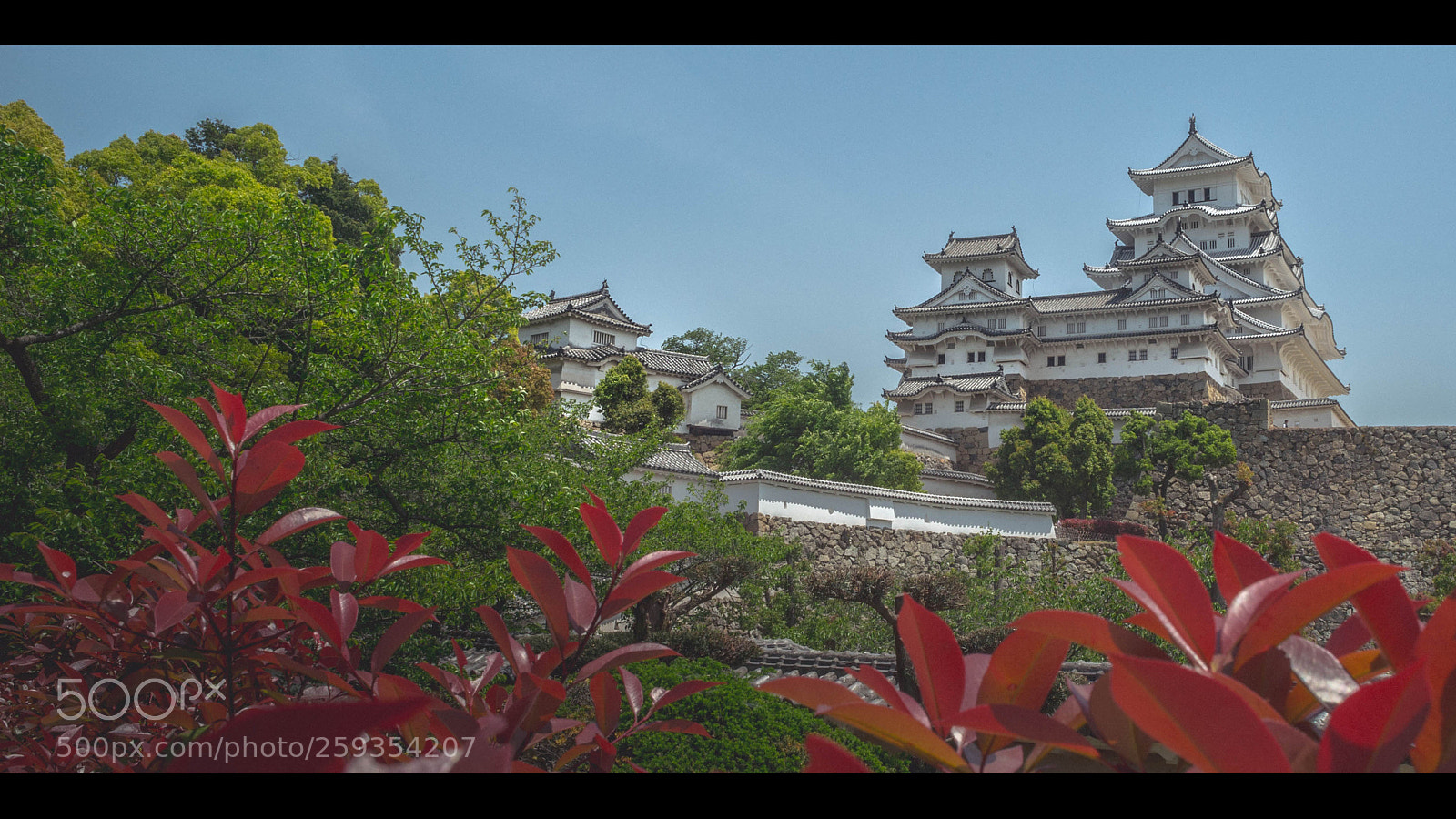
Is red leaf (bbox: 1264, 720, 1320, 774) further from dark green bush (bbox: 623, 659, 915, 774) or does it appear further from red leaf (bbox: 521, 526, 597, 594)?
dark green bush (bbox: 623, 659, 915, 774)

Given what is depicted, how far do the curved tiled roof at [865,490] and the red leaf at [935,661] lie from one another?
565 inches

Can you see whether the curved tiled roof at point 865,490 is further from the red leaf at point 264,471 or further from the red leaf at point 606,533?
the red leaf at point 264,471

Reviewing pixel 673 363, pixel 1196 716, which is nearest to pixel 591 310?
pixel 673 363

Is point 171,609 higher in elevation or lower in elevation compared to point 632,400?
lower

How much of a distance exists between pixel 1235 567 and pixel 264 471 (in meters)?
1.12

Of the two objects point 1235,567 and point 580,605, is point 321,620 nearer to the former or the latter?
Answer: point 580,605

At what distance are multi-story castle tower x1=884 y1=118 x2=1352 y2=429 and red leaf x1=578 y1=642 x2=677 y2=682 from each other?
25790mm

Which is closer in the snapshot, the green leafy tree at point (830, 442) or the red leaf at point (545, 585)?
the red leaf at point (545, 585)

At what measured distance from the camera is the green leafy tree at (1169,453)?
19156 mm

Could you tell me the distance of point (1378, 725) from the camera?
58cm

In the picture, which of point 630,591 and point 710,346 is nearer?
point 630,591
